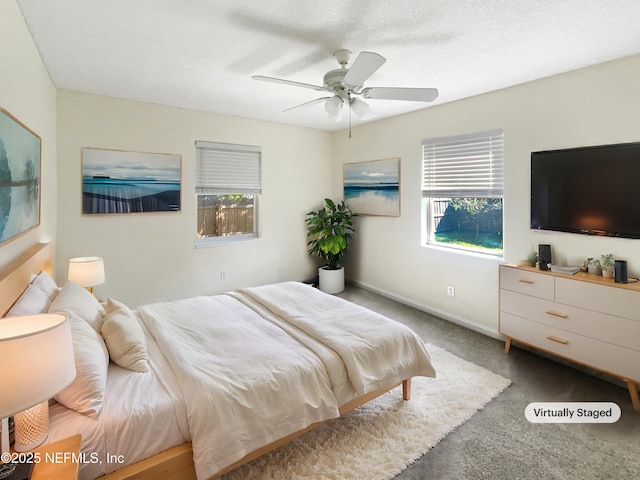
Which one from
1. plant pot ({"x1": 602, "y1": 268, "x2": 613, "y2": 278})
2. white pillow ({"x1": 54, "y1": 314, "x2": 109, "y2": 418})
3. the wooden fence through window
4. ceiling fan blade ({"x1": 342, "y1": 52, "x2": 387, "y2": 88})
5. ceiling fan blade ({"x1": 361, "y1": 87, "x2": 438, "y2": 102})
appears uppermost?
ceiling fan blade ({"x1": 361, "y1": 87, "x2": 438, "y2": 102})

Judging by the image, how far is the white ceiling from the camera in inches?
76.1

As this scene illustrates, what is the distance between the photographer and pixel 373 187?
486 centimetres

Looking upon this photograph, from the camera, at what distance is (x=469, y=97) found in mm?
3588

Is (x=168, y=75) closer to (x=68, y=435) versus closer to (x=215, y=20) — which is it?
(x=215, y=20)

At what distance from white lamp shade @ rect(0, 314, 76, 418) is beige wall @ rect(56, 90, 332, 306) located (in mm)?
2991

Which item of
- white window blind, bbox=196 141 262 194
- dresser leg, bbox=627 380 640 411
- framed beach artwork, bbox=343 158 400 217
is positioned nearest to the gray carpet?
dresser leg, bbox=627 380 640 411

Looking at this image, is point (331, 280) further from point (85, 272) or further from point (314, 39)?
point (314, 39)

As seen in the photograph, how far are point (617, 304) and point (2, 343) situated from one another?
10.9 feet

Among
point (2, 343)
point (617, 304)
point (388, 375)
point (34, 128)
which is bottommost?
point (388, 375)

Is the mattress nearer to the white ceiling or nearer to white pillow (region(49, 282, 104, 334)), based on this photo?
white pillow (region(49, 282, 104, 334))

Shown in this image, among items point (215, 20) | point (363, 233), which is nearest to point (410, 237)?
point (363, 233)

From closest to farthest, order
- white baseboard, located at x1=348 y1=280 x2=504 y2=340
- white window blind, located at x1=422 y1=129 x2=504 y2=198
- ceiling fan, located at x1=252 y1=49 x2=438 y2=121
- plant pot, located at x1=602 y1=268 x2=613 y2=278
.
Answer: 1. ceiling fan, located at x1=252 y1=49 x2=438 y2=121
2. plant pot, located at x1=602 y1=268 x2=613 y2=278
3. white window blind, located at x1=422 y1=129 x2=504 y2=198
4. white baseboard, located at x1=348 y1=280 x2=504 y2=340

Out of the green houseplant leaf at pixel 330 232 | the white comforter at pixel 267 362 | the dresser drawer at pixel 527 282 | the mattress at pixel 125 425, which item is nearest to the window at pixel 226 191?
the green houseplant leaf at pixel 330 232

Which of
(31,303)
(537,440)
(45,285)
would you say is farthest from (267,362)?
(537,440)
